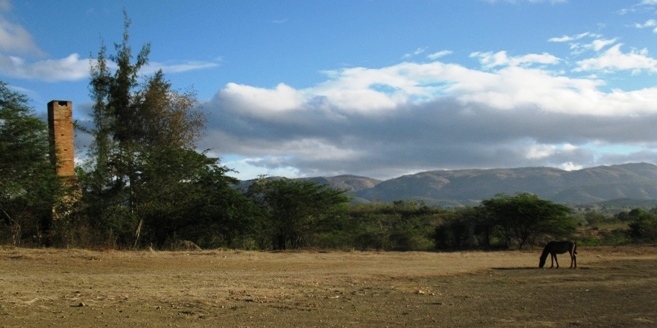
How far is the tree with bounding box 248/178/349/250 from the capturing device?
103 feet

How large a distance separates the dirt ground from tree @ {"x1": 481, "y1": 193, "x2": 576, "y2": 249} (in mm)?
10516

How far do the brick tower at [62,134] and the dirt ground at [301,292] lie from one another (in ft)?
19.0

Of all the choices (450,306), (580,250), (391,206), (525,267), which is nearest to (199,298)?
(450,306)

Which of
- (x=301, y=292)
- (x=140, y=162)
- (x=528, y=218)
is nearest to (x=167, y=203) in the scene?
(x=140, y=162)

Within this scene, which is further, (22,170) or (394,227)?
(394,227)

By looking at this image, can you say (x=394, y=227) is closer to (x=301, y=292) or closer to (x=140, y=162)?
(x=140, y=162)

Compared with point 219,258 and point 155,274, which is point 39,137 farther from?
point 155,274

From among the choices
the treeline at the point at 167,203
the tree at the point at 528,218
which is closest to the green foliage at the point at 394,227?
the treeline at the point at 167,203

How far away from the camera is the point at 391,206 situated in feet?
143

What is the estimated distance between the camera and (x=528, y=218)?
3334 cm

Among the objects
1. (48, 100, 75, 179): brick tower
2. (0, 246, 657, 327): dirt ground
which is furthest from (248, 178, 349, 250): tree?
(0, 246, 657, 327): dirt ground

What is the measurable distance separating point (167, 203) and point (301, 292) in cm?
1472

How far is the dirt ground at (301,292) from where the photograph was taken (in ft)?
33.7

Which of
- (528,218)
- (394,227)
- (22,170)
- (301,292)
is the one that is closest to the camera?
(301,292)
